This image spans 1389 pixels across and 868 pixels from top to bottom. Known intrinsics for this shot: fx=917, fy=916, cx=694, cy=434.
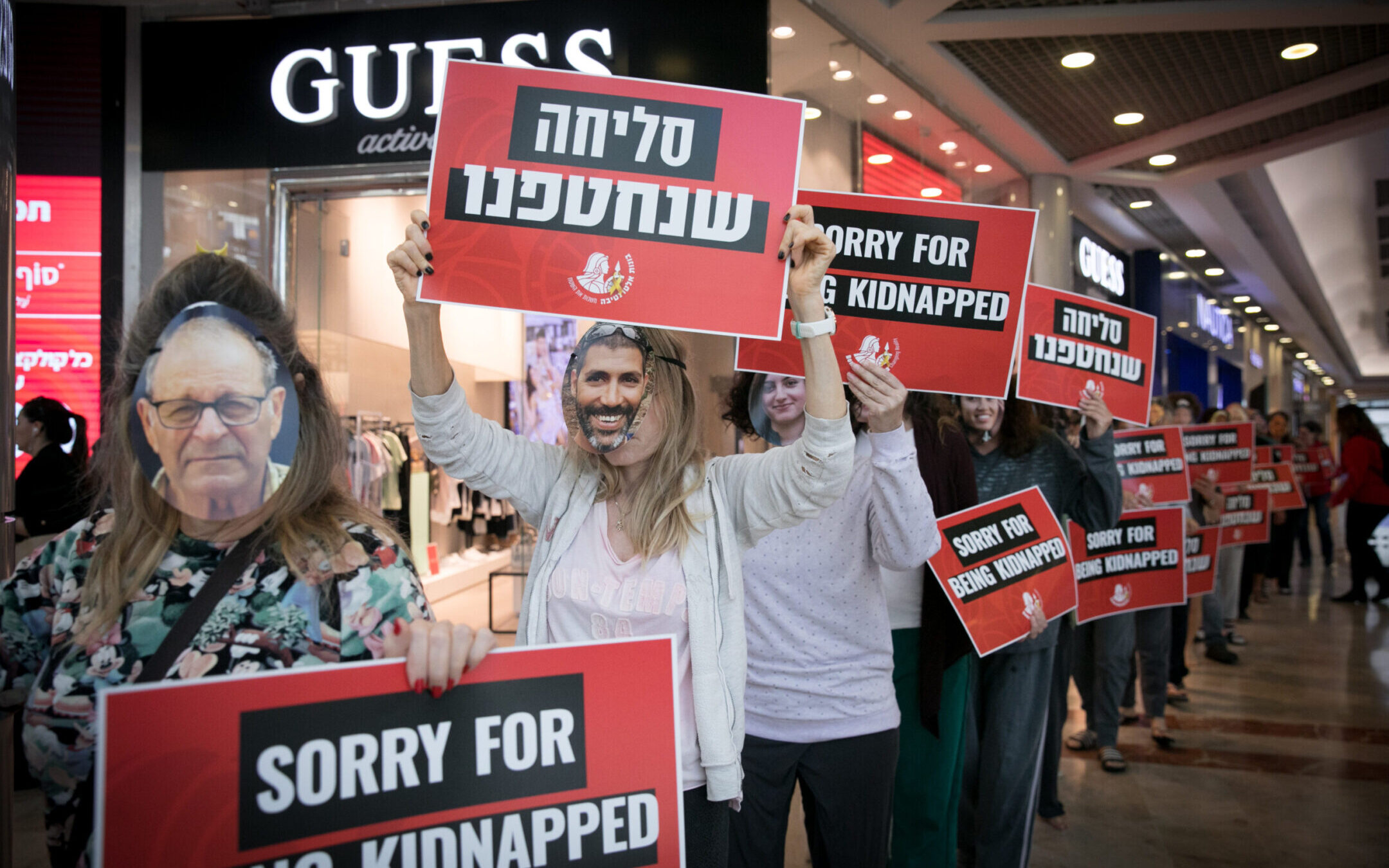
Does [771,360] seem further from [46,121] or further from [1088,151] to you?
[1088,151]

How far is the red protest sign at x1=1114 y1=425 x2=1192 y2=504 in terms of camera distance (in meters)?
4.20

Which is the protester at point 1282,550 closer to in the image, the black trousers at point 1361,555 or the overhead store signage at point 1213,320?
the black trousers at point 1361,555

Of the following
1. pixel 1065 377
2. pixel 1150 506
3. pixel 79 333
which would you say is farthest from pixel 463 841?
pixel 79 333

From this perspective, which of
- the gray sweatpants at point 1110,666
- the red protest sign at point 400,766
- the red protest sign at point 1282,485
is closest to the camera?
the red protest sign at point 400,766

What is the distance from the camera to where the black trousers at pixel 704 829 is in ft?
4.83

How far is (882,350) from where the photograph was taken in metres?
2.05

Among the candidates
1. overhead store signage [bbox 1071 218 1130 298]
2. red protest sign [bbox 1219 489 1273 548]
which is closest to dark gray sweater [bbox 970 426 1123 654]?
red protest sign [bbox 1219 489 1273 548]

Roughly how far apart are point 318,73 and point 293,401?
4.49m

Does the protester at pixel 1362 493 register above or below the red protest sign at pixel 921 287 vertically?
below

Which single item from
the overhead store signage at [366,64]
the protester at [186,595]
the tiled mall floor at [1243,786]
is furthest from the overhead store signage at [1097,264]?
the protester at [186,595]

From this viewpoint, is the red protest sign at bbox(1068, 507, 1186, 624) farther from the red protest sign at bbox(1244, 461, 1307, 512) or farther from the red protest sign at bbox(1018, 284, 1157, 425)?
the red protest sign at bbox(1244, 461, 1307, 512)

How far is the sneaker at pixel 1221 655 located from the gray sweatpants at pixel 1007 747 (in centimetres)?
455

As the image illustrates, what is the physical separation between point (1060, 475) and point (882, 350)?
1.22m

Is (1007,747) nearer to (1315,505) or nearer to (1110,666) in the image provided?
(1110,666)
